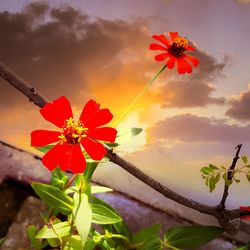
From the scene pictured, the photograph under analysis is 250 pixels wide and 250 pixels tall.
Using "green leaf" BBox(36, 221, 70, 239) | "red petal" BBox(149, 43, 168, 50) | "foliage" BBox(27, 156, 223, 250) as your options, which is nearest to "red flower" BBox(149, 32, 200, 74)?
"red petal" BBox(149, 43, 168, 50)

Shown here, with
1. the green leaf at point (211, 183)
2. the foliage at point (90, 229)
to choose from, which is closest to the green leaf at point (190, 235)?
the foliage at point (90, 229)

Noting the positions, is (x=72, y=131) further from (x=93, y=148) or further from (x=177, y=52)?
(x=177, y=52)

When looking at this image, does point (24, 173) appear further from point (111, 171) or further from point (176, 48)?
point (176, 48)

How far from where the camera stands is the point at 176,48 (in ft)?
3.09

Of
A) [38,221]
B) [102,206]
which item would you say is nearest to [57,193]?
[102,206]

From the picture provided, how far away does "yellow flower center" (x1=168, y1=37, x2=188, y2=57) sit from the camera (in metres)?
0.92

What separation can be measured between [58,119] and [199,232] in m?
0.46

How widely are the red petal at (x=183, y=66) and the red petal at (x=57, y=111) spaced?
0.29m

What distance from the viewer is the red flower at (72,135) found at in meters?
0.65

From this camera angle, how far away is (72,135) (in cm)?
69

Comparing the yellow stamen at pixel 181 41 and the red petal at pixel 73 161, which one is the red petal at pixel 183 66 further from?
the red petal at pixel 73 161

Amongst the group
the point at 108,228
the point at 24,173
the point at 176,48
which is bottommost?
the point at 108,228

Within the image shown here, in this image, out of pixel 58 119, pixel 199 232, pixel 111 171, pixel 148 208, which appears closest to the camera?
pixel 58 119

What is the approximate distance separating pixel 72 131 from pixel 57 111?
0.04 m
